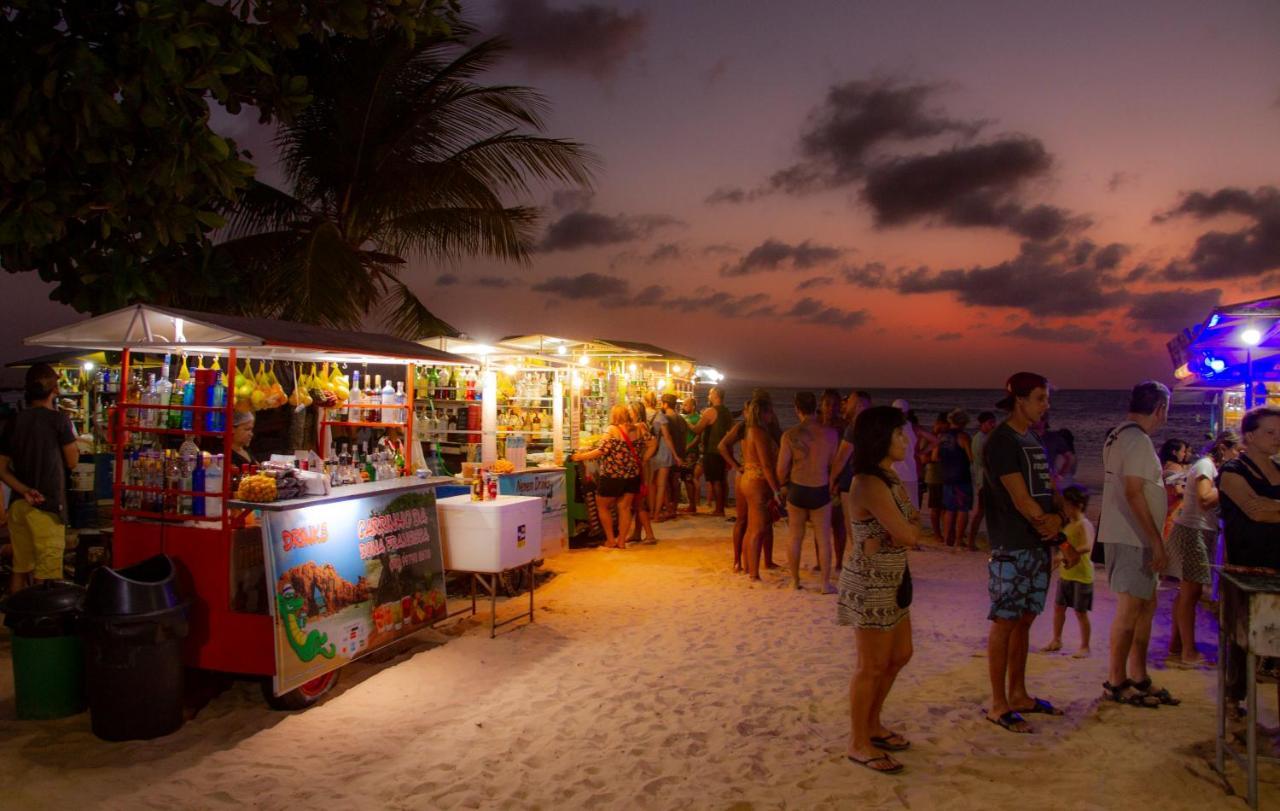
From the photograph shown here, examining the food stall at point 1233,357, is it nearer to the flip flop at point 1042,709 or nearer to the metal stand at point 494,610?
the flip flop at point 1042,709

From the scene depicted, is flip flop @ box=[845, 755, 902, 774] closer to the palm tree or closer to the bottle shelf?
the bottle shelf

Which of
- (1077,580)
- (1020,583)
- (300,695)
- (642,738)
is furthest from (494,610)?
(1077,580)

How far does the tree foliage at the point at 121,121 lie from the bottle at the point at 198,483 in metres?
1.72

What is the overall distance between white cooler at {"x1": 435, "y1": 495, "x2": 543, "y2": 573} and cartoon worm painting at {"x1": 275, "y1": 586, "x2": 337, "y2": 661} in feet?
4.83

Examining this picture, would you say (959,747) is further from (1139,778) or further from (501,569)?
(501,569)

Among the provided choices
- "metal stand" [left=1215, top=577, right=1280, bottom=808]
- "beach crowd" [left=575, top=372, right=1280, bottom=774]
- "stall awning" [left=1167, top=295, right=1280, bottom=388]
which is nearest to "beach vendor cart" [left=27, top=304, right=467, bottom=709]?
"beach crowd" [left=575, top=372, right=1280, bottom=774]

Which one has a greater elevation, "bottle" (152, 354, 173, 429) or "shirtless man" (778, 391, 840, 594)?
"bottle" (152, 354, 173, 429)

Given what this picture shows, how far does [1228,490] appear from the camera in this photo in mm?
4211

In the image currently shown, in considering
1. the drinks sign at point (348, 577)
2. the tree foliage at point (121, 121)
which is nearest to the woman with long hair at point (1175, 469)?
the drinks sign at point (348, 577)

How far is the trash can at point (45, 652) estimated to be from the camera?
4453mm

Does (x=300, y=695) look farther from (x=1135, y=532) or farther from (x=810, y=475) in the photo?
(x=1135, y=532)

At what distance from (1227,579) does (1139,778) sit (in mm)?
987

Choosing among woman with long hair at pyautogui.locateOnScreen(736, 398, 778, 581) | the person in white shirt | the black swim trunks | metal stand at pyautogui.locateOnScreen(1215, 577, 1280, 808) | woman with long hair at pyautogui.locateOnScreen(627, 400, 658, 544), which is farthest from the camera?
woman with long hair at pyautogui.locateOnScreen(627, 400, 658, 544)

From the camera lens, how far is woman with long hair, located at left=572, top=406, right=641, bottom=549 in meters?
9.05
